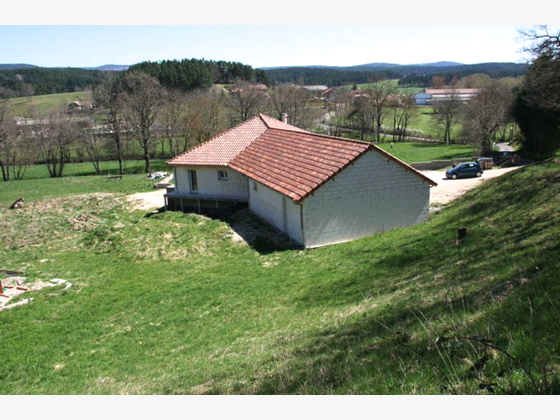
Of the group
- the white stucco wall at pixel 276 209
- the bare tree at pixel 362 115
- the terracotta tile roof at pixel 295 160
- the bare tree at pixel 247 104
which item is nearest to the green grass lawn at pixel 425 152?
the bare tree at pixel 362 115

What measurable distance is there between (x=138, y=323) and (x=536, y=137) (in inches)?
1809

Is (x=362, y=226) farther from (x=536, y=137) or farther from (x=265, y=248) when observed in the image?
(x=536, y=137)

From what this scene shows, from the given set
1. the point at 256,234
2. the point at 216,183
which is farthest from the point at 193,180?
the point at 256,234

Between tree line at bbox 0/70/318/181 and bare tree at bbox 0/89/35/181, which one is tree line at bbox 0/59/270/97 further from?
bare tree at bbox 0/89/35/181

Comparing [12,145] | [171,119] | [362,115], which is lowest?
[12,145]

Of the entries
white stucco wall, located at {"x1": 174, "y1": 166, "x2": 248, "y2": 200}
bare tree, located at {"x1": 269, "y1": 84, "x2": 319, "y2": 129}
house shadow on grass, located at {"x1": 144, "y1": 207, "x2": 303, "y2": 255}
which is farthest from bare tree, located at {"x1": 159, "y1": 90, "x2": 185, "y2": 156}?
house shadow on grass, located at {"x1": 144, "y1": 207, "x2": 303, "y2": 255}

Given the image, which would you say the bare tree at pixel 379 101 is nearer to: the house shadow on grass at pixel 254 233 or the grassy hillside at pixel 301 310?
the grassy hillside at pixel 301 310

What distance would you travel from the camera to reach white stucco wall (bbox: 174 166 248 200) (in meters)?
28.5

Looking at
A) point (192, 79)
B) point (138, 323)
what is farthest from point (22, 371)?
point (192, 79)

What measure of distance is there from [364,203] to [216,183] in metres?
11.5

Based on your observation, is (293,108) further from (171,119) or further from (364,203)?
(364,203)

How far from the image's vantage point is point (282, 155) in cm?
2511

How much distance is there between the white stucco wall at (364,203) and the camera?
789 inches

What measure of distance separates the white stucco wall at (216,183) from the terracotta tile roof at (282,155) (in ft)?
2.00
